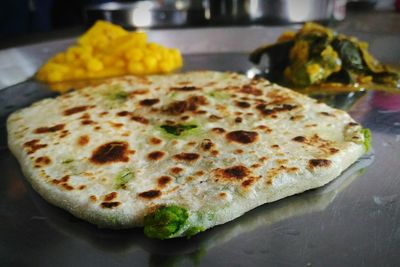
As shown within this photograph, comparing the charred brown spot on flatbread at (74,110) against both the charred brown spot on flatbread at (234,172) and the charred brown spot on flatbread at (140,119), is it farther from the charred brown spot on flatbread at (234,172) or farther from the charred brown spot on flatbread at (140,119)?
the charred brown spot on flatbread at (234,172)

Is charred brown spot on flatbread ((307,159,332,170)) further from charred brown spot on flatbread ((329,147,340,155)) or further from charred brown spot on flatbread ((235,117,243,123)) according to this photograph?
charred brown spot on flatbread ((235,117,243,123))

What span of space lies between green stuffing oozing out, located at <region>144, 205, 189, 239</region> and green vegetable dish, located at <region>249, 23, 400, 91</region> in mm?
1598

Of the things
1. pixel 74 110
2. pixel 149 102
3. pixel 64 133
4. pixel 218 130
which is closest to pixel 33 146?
pixel 64 133

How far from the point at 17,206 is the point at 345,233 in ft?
3.61

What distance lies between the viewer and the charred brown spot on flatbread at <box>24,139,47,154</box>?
6.17ft

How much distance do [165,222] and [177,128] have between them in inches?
27.5

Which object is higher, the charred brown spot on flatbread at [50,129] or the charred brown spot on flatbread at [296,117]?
the charred brown spot on flatbread at [50,129]

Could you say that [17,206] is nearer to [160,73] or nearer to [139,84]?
[139,84]

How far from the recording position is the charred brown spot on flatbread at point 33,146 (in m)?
1.88

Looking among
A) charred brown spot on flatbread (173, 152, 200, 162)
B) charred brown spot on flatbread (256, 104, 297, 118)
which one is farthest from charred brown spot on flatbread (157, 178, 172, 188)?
charred brown spot on flatbread (256, 104, 297, 118)

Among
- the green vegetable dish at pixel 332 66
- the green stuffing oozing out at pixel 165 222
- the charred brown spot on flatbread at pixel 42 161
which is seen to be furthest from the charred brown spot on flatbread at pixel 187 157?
the green vegetable dish at pixel 332 66

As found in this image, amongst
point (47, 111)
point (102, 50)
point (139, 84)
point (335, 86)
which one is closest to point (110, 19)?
point (102, 50)

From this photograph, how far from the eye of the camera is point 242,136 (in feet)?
6.20

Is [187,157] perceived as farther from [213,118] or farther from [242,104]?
[242,104]
